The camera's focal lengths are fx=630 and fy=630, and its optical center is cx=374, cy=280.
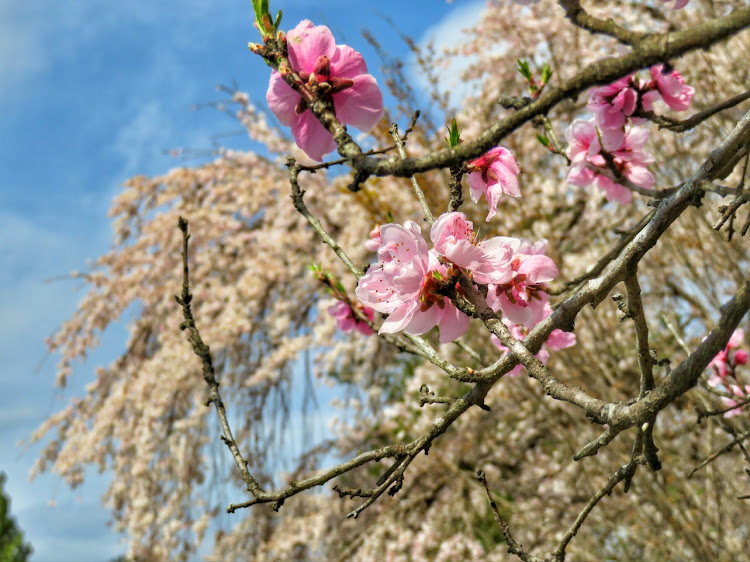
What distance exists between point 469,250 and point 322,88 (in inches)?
14.9

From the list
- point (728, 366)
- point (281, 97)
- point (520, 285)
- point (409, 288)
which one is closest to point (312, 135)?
point (281, 97)

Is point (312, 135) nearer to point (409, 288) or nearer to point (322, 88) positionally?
point (322, 88)

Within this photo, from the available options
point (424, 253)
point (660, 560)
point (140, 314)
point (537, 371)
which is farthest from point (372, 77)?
point (140, 314)

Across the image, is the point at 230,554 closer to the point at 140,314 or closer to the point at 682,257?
the point at 140,314

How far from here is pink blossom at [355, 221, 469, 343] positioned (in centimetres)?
109

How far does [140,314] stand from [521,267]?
5604 millimetres

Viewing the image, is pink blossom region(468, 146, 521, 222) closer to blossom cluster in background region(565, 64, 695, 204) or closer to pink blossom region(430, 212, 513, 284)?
pink blossom region(430, 212, 513, 284)

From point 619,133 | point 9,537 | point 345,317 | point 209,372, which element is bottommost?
point 209,372

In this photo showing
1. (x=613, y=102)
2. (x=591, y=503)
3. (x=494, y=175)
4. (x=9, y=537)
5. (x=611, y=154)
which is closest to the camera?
(x=591, y=503)

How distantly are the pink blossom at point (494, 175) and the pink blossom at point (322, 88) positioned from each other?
0.29m

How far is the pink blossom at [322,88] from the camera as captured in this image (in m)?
1.09

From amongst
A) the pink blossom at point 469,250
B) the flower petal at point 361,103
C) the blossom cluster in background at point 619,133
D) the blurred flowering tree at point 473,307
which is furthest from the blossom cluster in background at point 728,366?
the flower petal at point 361,103

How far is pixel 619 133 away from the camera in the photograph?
5.82ft

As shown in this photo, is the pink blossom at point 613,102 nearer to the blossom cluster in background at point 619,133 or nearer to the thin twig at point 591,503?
the blossom cluster in background at point 619,133
